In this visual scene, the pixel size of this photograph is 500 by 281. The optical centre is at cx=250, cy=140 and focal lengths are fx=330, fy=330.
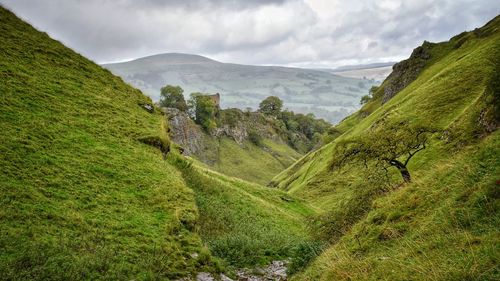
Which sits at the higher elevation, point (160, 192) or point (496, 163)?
point (496, 163)

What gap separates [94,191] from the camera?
17.9m

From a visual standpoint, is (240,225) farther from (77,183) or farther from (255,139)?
(255,139)

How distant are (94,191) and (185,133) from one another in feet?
438

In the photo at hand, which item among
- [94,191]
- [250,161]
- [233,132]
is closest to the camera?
[94,191]

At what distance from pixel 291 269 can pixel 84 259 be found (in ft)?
33.6

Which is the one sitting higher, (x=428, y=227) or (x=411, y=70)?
(x=411, y=70)

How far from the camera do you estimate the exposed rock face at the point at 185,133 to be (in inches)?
5586

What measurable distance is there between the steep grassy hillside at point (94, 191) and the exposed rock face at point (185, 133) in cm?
10677

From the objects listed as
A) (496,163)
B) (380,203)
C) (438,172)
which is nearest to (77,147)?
(380,203)

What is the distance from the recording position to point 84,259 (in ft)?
41.2

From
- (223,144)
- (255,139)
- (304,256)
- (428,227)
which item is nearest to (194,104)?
(223,144)

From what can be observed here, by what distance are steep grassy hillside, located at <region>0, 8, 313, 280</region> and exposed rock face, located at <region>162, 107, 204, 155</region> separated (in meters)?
107

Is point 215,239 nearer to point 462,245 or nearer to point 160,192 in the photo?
point 160,192

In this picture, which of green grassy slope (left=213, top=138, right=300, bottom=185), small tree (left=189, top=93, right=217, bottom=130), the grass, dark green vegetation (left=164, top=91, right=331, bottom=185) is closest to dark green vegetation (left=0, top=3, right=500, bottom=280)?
the grass
